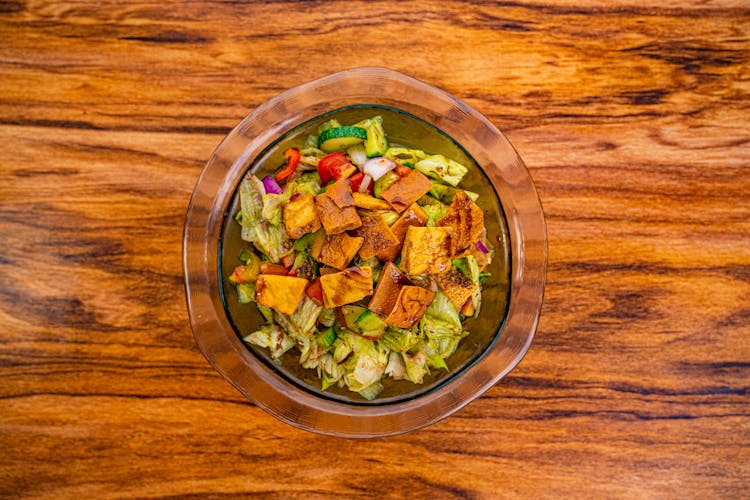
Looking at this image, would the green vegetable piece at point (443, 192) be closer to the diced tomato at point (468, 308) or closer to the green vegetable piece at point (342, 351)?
the diced tomato at point (468, 308)

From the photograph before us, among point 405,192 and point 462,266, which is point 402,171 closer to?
point 405,192

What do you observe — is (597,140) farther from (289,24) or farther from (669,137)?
(289,24)

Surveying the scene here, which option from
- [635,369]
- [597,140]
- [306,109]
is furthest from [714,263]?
[306,109]

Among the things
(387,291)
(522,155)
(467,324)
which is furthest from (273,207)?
(522,155)

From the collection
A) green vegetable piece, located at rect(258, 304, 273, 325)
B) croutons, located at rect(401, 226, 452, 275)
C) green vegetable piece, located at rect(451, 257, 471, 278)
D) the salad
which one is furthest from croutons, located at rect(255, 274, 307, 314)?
green vegetable piece, located at rect(451, 257, 471, 278)

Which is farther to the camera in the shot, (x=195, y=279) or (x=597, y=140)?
(x=597, y=140)

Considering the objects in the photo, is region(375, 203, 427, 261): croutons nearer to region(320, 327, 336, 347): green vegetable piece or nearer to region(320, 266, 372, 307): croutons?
region(320, 266, 372, 307): croutons
